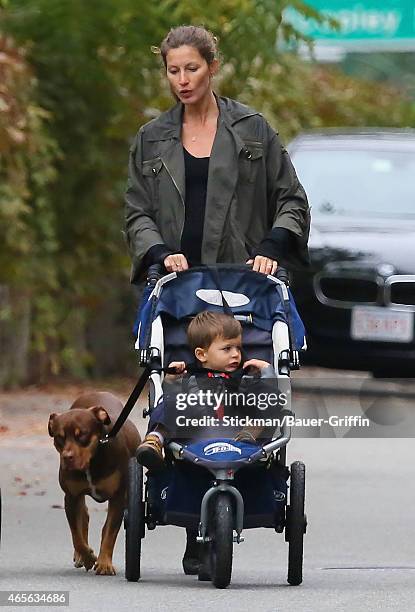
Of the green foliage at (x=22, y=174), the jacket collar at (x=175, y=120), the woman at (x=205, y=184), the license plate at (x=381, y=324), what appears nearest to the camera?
the woman at (x=205, y=184)

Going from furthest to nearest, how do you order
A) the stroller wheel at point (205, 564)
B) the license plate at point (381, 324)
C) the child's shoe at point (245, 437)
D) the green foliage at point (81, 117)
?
the license plate at point (381, 324) < the green foliage at point (81, 117) < the stroller wheel at point (205, 564) < the child's shoe at point (245, 437)

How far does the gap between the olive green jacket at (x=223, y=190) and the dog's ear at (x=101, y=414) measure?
52 cm

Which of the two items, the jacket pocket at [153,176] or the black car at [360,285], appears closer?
the jacket pocket at [153,176]

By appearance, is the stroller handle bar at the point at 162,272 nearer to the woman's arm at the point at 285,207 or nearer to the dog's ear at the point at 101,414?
the woman's arm at the point at 285,207

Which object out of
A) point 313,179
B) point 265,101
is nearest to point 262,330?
point 313,179

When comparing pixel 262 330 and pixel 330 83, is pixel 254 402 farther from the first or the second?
A: pixel 330 83

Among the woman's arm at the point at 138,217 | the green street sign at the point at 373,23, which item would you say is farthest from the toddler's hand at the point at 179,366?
the green street sign at the point at 373,23

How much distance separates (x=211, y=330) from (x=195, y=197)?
660mm

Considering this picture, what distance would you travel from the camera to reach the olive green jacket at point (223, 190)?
7.58 metres

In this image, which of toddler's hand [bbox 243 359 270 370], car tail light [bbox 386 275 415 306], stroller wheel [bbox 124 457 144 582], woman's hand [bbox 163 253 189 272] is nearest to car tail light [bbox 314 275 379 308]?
car tail light [bbox 386 275 415 306]

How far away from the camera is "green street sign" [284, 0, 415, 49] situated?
90.0ft

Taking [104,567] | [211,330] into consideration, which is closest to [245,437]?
[211,330]

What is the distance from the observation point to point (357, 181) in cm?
1463

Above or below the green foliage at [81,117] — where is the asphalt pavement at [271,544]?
below
